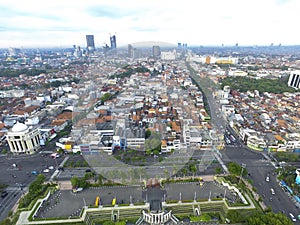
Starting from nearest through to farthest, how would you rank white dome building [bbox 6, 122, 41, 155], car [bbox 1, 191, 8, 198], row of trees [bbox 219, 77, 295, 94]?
car [bbox 1, 191, 8, 198], white dome building [bbox 6, 122, 41, 155], row of trees [bbox 219, 77, 295, 94]

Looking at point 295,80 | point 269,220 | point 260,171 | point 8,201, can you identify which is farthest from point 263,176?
point 295,80

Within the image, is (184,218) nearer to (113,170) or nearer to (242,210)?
(242,210)

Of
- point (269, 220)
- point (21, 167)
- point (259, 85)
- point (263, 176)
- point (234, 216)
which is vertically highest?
point (259, 85)

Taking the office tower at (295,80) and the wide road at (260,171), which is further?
the office tower at (295,80)

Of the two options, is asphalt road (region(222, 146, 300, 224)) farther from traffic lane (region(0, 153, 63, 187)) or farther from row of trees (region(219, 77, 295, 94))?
row of trees (region(219, 77, 295, 94))

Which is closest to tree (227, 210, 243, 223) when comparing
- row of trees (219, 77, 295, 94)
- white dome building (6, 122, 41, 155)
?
white dome building (6, 122, 41, 155)

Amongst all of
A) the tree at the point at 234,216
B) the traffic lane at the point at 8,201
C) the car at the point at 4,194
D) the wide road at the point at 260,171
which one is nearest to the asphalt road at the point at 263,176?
the wide road at the point at 260,171

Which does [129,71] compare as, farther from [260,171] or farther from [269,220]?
[269,220]

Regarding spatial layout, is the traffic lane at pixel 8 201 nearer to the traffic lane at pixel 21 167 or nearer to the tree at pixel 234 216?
the traffic lane at pixel 21 167

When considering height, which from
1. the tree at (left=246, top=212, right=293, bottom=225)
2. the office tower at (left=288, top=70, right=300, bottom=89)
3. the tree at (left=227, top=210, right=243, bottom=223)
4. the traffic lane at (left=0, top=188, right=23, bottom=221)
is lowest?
the traffic lane at (left=0, top=188, right=23, bottom=221)
